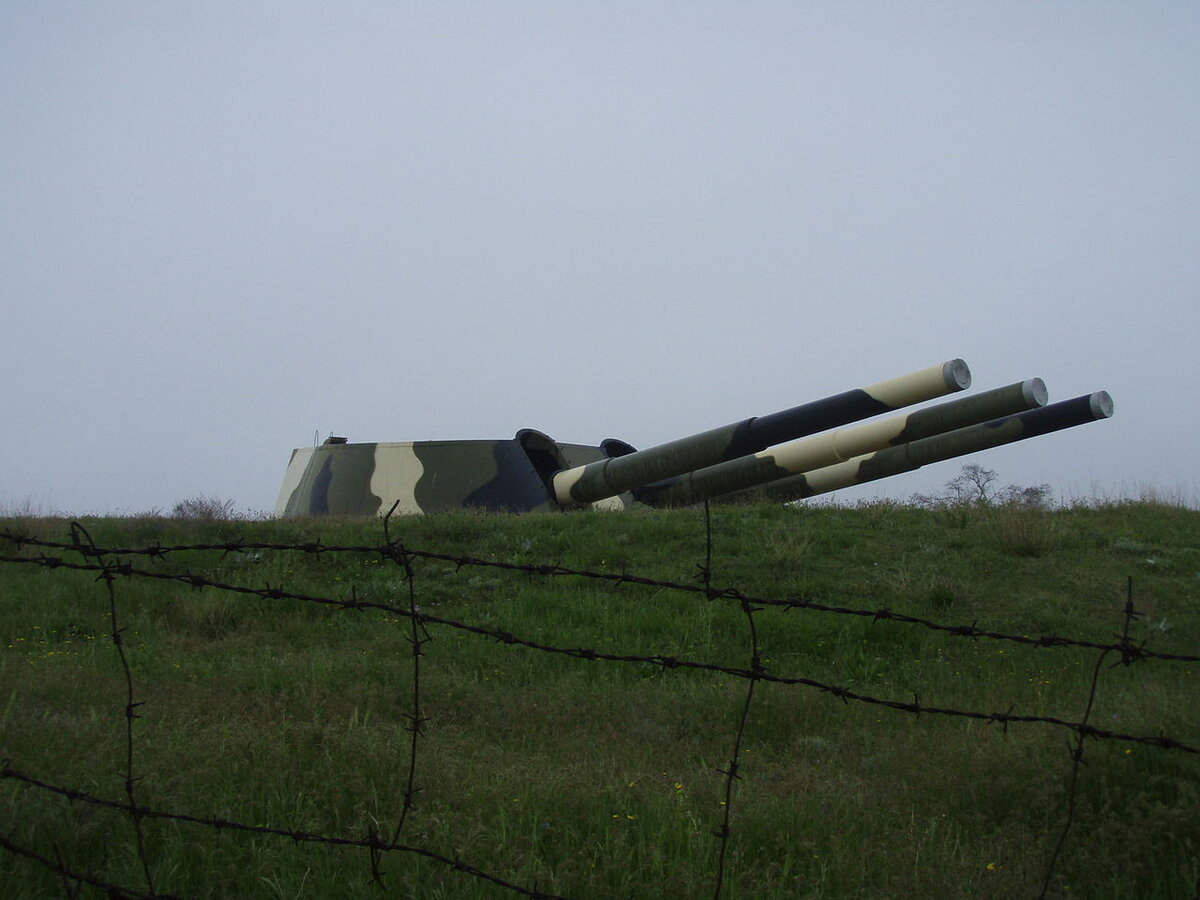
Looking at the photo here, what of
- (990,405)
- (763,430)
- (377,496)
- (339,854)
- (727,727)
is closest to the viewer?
(339,854)

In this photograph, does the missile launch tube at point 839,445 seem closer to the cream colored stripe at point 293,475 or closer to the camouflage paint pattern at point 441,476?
the camouflage paint pattern at point 441,476

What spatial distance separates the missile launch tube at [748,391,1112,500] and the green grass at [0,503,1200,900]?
0.79m

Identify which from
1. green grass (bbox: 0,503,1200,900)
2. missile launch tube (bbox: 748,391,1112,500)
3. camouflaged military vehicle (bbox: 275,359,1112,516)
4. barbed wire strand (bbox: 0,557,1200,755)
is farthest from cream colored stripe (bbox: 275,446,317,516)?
barbed wire strand (bbox: 0,557,1200,755)

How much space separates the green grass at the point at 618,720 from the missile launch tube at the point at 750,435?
702mm

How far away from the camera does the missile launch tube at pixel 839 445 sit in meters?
8.76

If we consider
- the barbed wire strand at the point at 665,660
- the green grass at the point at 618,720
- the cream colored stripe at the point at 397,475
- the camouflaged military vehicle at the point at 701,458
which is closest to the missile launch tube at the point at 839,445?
the camouflaged military vehicle at the point at 701,458

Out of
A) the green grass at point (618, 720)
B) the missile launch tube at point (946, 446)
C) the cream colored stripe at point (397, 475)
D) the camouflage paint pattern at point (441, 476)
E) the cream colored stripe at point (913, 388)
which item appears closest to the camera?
the green grass at point (618, 720)

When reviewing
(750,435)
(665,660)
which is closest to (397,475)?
(750,435)

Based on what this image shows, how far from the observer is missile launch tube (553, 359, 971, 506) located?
28.5 ft

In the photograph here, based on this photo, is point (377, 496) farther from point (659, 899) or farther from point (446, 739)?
point (659, 899)

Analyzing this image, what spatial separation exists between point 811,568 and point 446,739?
4.68m

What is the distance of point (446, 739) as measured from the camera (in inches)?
194

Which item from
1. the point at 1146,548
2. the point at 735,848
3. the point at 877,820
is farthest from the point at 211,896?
the point at 1146,548

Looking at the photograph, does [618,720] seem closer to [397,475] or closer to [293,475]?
[397,475]
